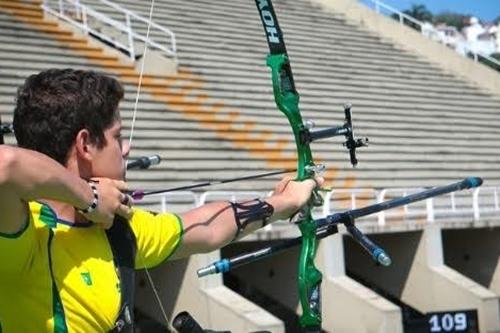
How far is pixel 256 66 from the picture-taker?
17.4 m

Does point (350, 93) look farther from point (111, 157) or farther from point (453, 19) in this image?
point (453, 19)

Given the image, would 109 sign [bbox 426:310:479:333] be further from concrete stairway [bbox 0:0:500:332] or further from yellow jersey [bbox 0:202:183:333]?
yellow jersey [bbox 0:202:183:333]

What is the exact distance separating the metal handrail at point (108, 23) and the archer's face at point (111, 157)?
1352 centimetres

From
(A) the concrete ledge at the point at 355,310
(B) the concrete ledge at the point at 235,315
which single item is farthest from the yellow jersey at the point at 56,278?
(A) the concrete ledge at the point at 355,310

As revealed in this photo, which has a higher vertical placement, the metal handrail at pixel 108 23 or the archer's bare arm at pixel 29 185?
the metal handrail at pixel 108 23

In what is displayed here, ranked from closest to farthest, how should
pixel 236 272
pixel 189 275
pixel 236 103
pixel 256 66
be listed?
pixel 189 275 < pixel 236 272 < pixel 236 103 < pixel 256 66

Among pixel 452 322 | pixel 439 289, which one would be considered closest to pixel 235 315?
pixel 452 322

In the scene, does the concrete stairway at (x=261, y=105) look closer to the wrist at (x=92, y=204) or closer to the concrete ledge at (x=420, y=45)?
the concrete ledge at (x=420, y=45)

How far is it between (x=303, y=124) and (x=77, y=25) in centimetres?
1338

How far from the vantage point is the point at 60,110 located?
1.97 meters

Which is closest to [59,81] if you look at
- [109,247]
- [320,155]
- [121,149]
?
[121,149]

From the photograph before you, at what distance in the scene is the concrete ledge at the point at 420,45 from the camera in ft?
70.2

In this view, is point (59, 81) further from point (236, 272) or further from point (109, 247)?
point (236, 272)

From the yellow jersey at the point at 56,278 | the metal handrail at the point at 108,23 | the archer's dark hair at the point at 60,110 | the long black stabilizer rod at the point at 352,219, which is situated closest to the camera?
the yellow jersey at the point at 56,278
